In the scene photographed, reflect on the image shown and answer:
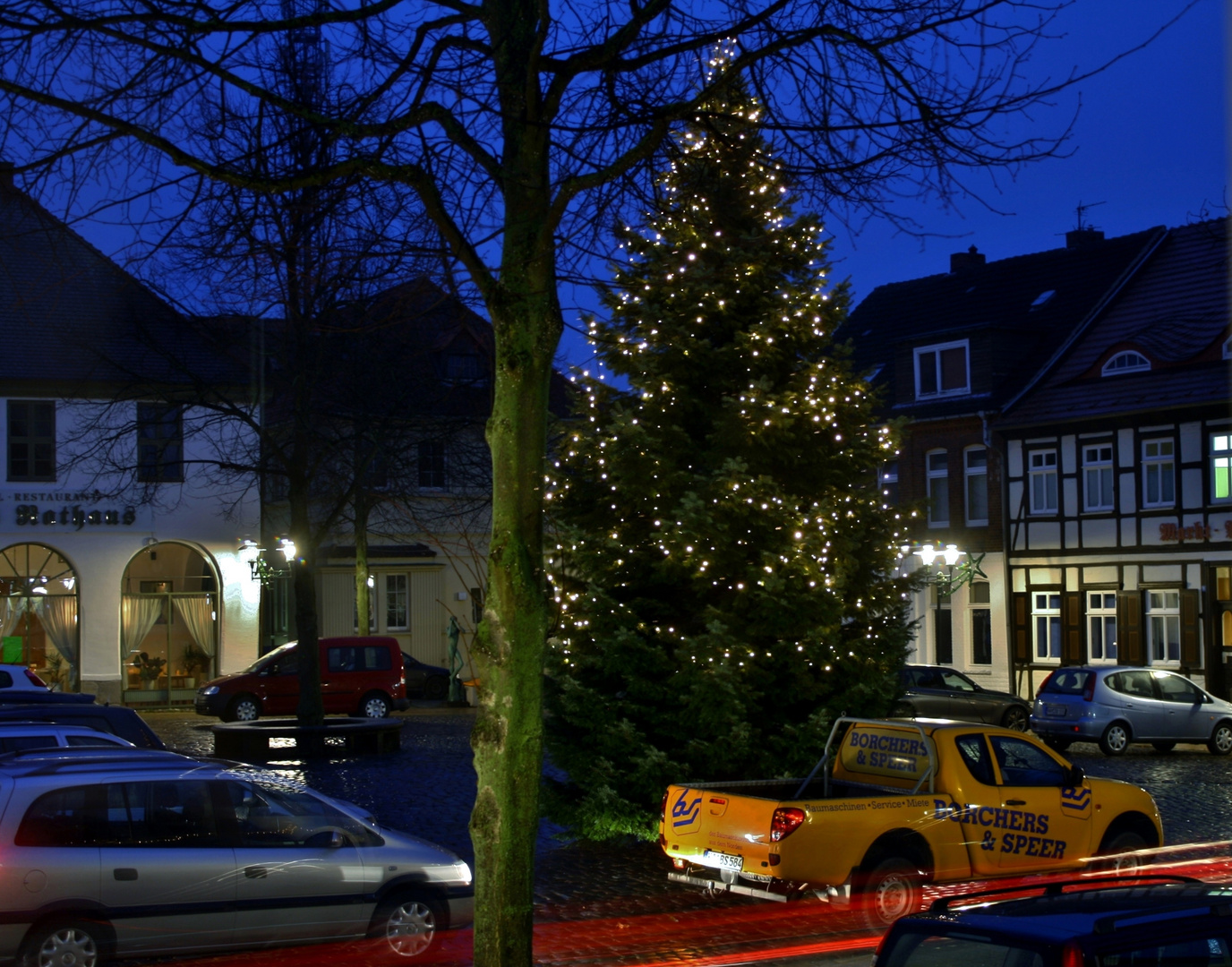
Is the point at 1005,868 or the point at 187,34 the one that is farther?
the point at 1005,868

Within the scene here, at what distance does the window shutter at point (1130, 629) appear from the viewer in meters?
34.5

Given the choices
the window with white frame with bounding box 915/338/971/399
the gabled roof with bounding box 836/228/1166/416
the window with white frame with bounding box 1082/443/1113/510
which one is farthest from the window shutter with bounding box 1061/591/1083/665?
the window with white frame with bounding box 915/338/971/399

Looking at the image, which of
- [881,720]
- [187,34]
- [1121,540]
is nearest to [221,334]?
[881,720]

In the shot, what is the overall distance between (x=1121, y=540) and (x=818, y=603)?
24.2m

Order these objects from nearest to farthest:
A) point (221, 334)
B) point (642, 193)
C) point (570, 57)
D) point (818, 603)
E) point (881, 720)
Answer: point (570, 57)
point (642, 193)
point (881, 720)
point (818, 603)
point (221, 334)

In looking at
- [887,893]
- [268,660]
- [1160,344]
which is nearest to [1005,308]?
[1160,344]

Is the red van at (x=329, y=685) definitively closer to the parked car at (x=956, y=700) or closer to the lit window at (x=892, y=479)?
the parked car at (x=956, y=700)

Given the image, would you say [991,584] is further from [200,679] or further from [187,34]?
[187,34]

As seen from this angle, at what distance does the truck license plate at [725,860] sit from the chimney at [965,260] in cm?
3738

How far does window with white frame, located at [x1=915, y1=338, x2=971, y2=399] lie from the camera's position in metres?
39.8

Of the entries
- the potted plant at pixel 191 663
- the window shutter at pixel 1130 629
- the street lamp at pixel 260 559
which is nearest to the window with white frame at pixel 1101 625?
the window shutter at pixel 1130 629

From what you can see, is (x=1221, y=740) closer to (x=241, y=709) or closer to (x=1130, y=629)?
(x=1130, y=629)

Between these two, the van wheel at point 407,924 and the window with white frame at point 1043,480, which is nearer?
the van wheel at point 407,924

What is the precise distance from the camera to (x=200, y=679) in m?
37.5
